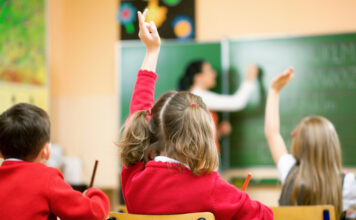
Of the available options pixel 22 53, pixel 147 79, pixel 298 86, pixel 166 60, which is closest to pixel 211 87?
pixel 166 60

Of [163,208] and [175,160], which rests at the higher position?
[175,160]

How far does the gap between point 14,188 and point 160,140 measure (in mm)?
508

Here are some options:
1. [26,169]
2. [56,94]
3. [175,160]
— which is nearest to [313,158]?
[175,160]

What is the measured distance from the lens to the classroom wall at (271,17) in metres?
3.70

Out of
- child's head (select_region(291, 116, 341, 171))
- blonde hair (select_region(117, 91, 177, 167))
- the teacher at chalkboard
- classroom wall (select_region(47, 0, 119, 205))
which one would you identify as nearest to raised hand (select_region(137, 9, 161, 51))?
blonde hair (select_region(117, 91, 177, 167))

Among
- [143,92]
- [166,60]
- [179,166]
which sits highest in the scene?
[166,60]

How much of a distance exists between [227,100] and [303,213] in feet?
7.26

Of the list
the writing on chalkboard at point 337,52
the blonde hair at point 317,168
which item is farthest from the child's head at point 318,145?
the writing on chalkboard at point 337,52

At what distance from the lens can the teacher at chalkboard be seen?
146 inches

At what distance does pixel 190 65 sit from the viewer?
3.85 metres

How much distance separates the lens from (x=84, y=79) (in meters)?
4.34

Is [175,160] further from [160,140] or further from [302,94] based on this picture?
[302,94]

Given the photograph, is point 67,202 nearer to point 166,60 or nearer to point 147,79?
point 147,79

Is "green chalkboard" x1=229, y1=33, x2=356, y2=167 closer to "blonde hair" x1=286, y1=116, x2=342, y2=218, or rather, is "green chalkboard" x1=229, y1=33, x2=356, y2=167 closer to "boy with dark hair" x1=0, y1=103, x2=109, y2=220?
"blonde hair" x1=286, y1=116, x2=342, y2=218
